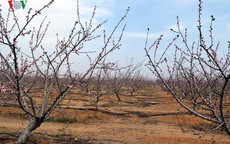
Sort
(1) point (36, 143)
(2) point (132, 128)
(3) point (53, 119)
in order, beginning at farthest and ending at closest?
(3) point (53, 119), (2) point (132, 128), (1) point (36, 143)

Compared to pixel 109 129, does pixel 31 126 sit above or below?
above

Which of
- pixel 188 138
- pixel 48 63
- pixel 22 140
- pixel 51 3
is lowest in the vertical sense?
pixel 188 138

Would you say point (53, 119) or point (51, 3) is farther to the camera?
point (53, 119)

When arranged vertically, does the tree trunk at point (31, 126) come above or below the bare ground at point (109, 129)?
above

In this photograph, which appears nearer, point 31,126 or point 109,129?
point 31,126

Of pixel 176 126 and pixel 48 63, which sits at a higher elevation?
pixel 48 63

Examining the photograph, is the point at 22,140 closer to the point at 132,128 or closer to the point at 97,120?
the point at 132,128

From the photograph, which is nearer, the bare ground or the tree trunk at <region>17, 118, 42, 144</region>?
the tree trunk at <region>17, 118, 42, 144</region>

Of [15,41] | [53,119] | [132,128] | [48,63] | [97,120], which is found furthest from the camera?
[97,120]

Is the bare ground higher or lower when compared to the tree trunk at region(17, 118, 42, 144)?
lower

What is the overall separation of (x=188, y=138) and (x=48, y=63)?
7.31m

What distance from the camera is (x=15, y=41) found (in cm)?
449

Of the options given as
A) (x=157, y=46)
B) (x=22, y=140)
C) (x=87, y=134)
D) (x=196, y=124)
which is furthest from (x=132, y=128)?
(x=157, y=46)

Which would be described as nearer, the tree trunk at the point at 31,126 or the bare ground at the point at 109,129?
the tree trunk at the point at 31,126
